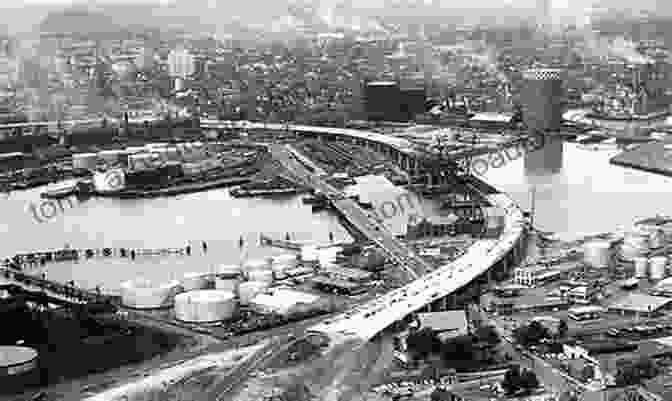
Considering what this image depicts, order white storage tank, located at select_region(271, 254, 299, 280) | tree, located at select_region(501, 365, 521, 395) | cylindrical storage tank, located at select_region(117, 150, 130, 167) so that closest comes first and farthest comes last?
tree, located at select_region(501, 365, 521, 395), white storage tank, located at select_region(271, 254, 299, 280), cylindrical storage tank, located at select_region(117, 150, 130, 167)

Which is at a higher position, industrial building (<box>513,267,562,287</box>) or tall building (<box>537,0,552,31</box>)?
tall building (<box>537,0,552,31</box>)

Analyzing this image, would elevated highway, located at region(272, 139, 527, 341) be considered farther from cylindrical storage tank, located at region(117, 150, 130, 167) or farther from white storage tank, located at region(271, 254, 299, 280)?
cylindrical storage tank, located at region(117, 150, 130, 167)

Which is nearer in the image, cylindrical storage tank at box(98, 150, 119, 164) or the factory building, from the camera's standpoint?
cylindrical storage tank at box(98, 150, 119, 164)

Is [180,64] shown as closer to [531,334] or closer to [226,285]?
[226,285]

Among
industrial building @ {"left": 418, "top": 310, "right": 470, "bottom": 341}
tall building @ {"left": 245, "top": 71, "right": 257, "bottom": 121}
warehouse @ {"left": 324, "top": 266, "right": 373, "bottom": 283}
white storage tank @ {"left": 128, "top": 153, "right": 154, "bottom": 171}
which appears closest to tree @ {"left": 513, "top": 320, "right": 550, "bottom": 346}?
industrial building @ {"left": 418, "top": 310, "right": 470, "bottom": 341}

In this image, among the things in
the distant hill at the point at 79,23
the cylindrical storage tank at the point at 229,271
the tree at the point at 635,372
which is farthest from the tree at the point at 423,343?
the distant hill at the point at 79,23

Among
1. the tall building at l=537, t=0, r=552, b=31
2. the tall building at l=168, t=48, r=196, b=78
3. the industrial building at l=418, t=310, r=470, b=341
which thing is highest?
the tall building at l=537, t=0, r=552, b=31

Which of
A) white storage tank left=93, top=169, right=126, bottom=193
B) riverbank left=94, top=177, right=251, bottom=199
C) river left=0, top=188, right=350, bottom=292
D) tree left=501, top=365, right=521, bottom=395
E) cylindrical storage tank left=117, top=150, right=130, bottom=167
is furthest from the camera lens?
cylindrical storage tank left=117, top=150, right=130, bottom=167

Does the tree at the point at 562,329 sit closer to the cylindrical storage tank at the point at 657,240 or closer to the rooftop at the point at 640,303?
the rooftop at the point at 640,303
